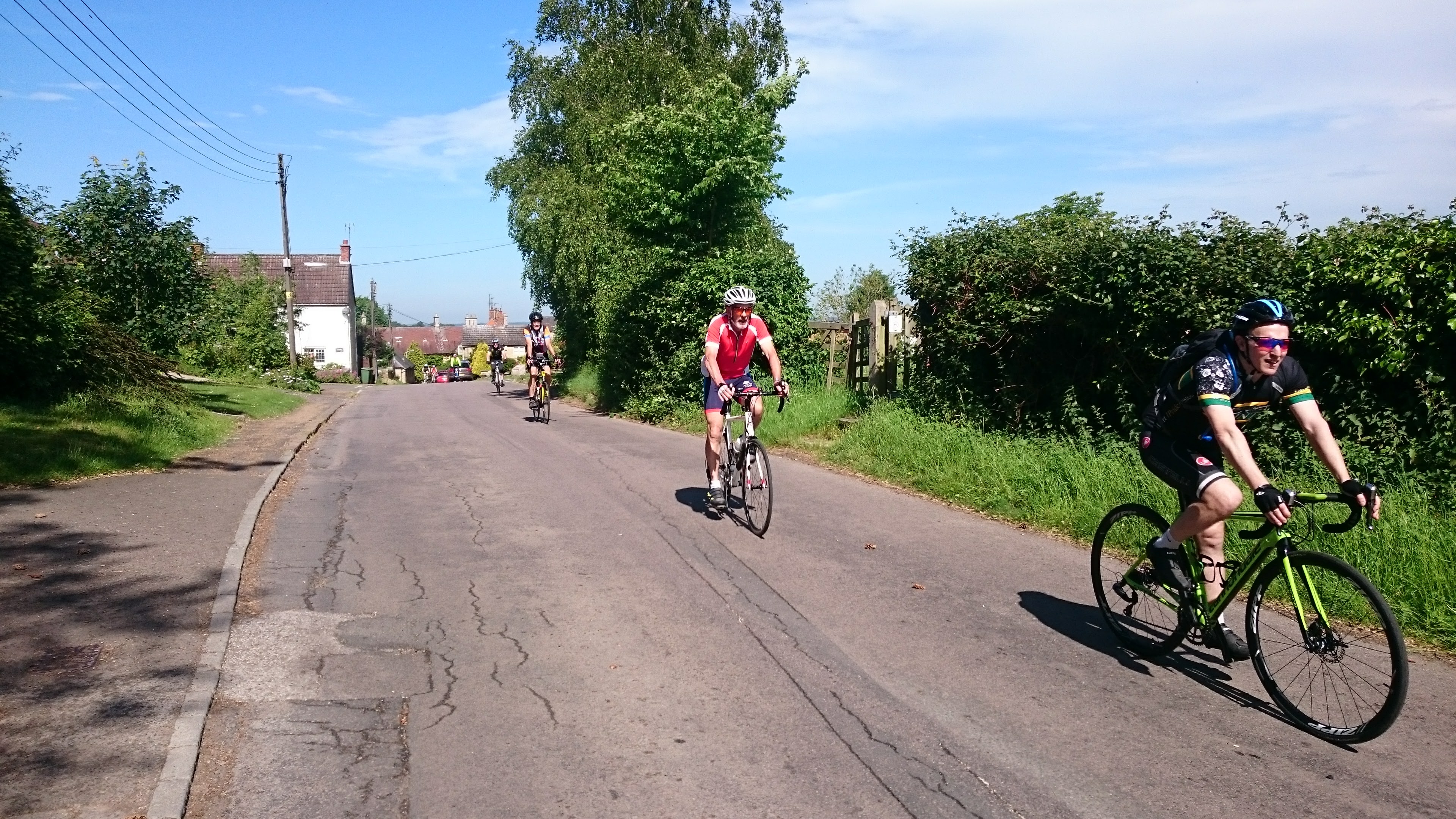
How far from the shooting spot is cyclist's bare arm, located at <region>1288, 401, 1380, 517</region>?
4.59 metres

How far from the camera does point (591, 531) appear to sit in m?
8.88

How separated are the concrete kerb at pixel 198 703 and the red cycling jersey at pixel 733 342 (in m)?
3.98

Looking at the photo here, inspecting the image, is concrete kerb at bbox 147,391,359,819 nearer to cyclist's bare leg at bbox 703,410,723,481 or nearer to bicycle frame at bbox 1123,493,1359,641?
cyclist's bare leg at bbox 703,410,723,481

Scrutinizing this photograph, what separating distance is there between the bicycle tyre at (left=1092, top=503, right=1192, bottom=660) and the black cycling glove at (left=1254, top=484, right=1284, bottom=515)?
101 centimetres

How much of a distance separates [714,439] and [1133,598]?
171 inches

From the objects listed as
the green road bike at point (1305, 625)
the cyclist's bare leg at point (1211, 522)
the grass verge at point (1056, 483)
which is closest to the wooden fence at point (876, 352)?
the grass verge at point (1056, 483)

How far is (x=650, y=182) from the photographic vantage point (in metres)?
20.5

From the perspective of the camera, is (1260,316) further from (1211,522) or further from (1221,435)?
(1211,522)

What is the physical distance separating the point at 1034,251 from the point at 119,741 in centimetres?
961

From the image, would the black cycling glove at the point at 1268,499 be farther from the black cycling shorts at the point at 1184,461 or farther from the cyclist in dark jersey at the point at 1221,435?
the black cycling shorts at the point at 1184,461

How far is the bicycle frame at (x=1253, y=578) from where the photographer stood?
14.9ft

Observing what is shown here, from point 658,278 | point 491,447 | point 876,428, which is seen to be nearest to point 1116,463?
point 876,428

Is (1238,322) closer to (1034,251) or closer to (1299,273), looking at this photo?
(1299,273)

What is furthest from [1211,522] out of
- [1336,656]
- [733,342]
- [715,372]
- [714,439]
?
[714,439]
